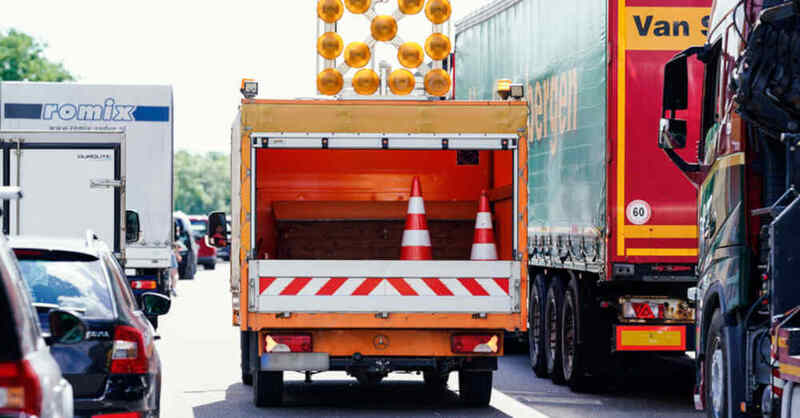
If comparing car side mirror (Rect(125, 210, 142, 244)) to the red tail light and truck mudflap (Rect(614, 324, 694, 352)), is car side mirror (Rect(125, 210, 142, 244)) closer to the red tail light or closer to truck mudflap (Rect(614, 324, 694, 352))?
truck mudflap (Rect(614, 324, 694, 352))

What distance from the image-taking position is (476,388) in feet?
46.6

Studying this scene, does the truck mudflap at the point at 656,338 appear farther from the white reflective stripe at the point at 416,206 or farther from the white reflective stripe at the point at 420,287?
the white reflective stripe at the point at 420,287

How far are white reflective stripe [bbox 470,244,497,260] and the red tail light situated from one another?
9.35 metres

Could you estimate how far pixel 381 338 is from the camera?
13.4 metres

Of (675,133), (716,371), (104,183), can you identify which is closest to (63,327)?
(716,371)

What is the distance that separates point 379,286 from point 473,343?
2.92ft

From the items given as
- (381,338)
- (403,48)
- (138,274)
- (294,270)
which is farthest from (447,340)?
(138,274)

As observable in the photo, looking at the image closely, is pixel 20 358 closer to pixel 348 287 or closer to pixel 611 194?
pixel 348 287

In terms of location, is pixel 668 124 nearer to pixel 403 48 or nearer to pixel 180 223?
pixel 403 48

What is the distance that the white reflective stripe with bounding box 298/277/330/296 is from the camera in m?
13.2

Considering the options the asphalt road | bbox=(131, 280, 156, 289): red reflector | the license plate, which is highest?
bbox=(131, 280, 156, 289): red reflector

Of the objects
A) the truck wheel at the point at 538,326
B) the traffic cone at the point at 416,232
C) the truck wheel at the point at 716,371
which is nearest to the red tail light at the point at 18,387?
the truck wheel at the point at 716,371

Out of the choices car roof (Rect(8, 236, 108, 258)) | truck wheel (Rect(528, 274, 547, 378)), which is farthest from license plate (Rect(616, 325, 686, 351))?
car roof (Rect(8, 236, 108, 258))

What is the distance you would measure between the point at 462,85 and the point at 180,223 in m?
26.2
